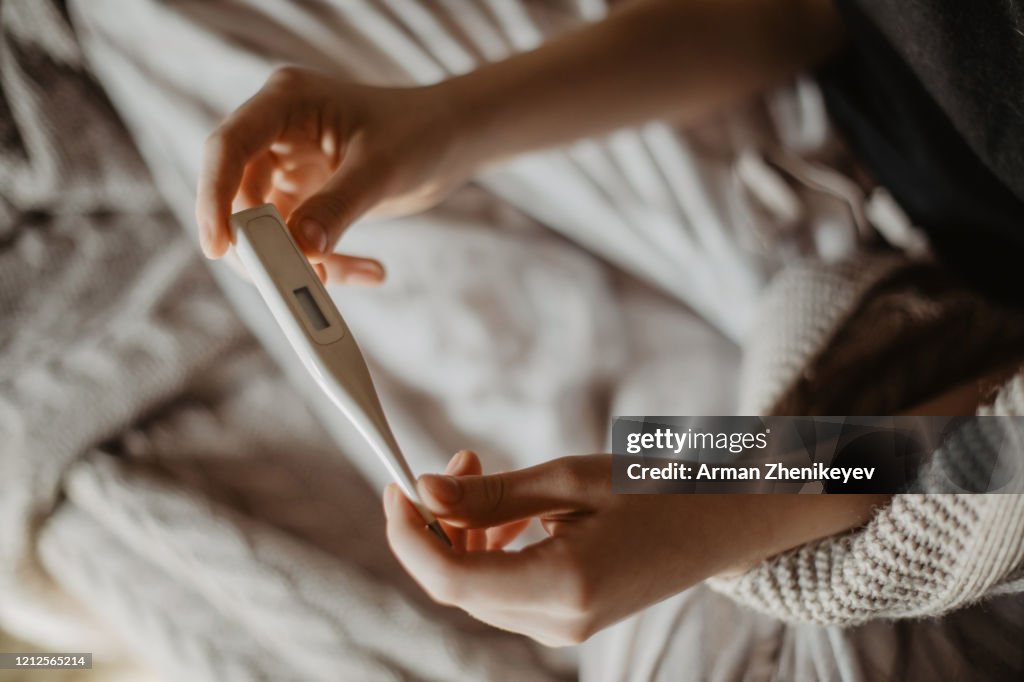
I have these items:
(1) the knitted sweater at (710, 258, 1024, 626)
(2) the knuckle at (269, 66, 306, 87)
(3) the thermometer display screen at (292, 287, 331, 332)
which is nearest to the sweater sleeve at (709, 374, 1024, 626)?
(1) the knitted sweater at (710, 258, 1024, 626)

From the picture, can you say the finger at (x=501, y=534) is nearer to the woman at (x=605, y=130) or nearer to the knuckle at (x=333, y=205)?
the woman at (x=605, y=130)

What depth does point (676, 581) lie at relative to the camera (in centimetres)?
36

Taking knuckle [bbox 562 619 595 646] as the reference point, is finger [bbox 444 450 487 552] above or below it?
above

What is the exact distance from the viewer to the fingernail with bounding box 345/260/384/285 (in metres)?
0.48

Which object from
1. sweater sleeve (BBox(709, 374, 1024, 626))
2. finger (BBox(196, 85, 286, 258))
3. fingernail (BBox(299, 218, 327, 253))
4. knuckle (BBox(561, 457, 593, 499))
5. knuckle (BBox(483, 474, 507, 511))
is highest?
finger (BBox(196, 85, 286, 258))

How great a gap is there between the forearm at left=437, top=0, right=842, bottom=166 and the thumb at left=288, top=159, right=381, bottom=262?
0.30 feet

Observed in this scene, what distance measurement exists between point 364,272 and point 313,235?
0.33 feet

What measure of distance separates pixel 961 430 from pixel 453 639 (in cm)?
31

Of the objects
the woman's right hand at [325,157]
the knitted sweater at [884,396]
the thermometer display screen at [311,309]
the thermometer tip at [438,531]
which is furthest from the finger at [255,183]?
the knitted sweater at [884,396]

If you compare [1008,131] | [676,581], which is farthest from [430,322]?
[1008,131]

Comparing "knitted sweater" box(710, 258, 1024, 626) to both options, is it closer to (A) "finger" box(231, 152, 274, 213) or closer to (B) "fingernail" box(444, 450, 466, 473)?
(B) "fingernail" box(444, 450, 466, 473)

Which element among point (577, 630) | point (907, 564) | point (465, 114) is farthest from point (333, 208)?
point (907, 564)

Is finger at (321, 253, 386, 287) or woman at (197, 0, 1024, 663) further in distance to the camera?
finger at (321, 253, 386, 287)

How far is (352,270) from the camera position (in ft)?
1.57
